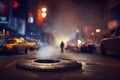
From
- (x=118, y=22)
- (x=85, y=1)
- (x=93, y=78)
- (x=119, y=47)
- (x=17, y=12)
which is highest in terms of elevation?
(x=85, y=1)

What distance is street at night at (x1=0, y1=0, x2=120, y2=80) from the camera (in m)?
11.2

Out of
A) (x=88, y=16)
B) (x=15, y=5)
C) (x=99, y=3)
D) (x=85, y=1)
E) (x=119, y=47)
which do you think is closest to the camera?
(x=119, y=47)

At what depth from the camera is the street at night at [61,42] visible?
36.6ft

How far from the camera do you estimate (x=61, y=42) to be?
102 ft

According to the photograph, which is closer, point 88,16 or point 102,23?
point 102,23

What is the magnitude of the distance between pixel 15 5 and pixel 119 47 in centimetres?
3629

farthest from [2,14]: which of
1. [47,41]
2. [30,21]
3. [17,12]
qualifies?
[47,41]

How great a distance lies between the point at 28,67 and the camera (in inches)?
420

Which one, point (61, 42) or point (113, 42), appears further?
point (61, 42)

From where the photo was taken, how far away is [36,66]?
34.5 feet

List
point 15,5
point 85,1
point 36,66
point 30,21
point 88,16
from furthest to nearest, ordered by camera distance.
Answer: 1. point 85,1
2. point 88,16
3. point 30,21
4. point 15,5
5. point 36,66

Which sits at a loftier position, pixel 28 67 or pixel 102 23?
pixel 102 23

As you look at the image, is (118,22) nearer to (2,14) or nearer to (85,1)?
(2,14)

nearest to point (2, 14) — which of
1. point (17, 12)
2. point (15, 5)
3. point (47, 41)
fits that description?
point (15, 5)
